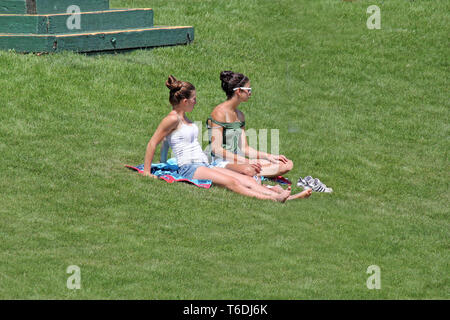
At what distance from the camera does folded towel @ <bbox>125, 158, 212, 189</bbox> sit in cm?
1140

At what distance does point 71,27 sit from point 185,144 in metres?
5.55

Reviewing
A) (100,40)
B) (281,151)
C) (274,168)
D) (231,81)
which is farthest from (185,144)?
(100,40)

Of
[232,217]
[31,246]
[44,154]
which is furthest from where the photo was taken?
[44,154]

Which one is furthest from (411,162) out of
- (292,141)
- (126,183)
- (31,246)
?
(31,246)

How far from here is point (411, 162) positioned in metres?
14.0

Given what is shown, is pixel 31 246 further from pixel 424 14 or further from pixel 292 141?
pixel 424 14

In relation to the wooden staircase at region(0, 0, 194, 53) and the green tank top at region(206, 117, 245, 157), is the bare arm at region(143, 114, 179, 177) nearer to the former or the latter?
the green tank top at region(206, 117, 245, 157)

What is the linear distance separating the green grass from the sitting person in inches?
9.2

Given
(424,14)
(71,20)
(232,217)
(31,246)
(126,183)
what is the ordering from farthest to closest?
(424,14) → (71,20) → (126,183) → (232,217) → (31,246)

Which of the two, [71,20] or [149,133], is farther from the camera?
[71,20]

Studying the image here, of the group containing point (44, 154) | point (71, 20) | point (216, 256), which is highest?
point (71, 20)

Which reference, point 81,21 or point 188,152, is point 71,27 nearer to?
point 81,21

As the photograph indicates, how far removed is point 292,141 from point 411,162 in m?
2.01

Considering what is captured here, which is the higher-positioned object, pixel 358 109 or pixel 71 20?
pixel 71 20
